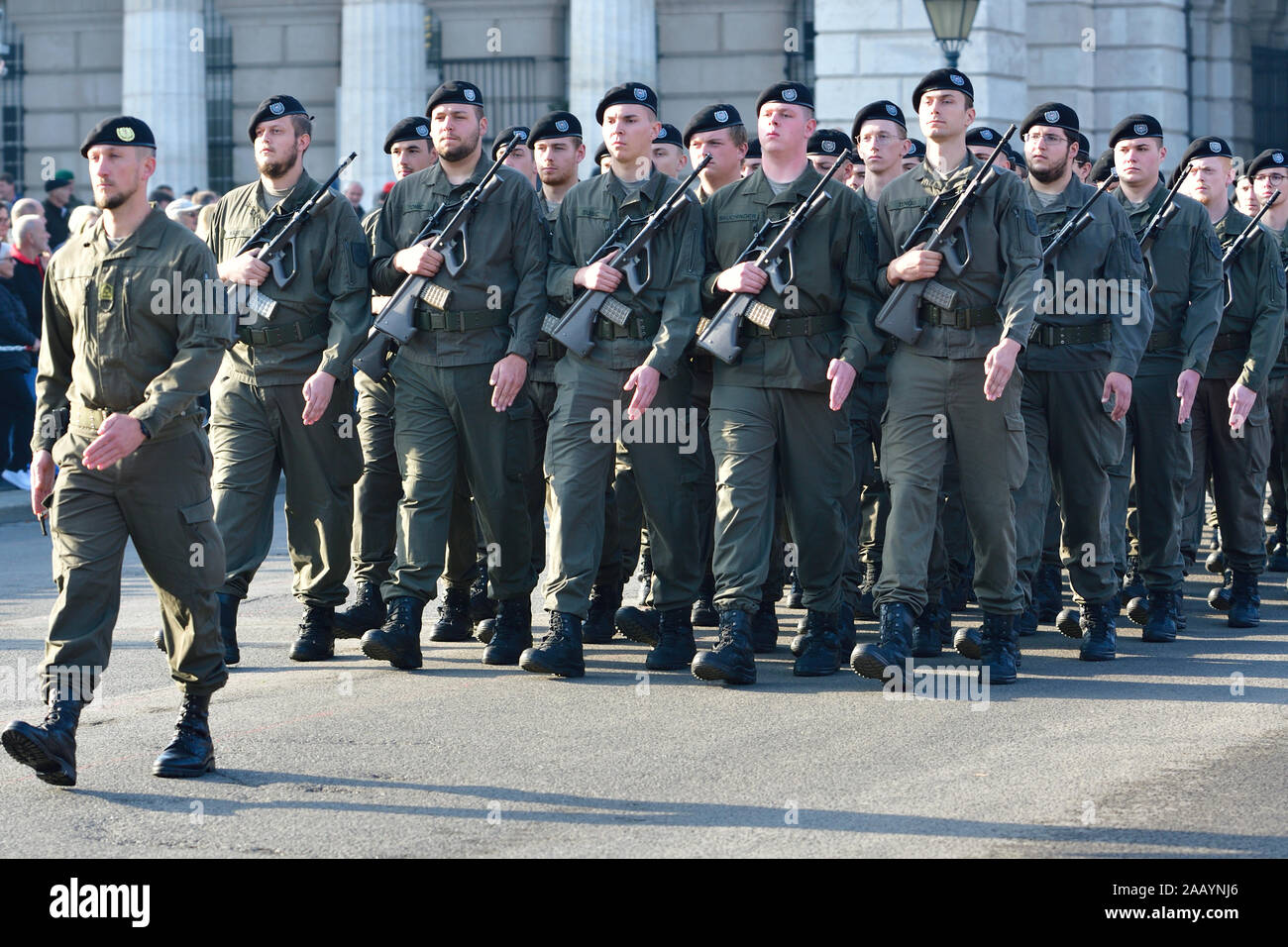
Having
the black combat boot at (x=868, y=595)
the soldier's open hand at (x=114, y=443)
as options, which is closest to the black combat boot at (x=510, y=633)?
the black combat boot at (x=868, y=595)

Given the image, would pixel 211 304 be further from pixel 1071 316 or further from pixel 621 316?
→ pixel 1071 316

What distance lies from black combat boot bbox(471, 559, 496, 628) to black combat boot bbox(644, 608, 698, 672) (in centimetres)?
119

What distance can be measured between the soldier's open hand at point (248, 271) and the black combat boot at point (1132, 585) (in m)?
4.50

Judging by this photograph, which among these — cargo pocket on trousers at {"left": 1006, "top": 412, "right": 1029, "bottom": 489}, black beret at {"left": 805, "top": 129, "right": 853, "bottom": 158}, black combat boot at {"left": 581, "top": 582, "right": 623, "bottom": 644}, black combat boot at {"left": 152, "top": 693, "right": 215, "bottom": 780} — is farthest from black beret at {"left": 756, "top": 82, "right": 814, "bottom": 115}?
black combat boot at {"left": 152, "top": 693, "right": 215, "bottom": 780}

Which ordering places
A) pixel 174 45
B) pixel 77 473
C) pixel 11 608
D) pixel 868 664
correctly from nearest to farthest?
pixel 77 473 < pixel 868 664 < pixel 11 608 < pixel 174 45

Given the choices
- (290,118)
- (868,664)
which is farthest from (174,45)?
(868,664)

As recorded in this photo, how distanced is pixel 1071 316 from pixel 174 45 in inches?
650

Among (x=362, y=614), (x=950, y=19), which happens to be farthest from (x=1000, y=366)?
(x=950, y=19)

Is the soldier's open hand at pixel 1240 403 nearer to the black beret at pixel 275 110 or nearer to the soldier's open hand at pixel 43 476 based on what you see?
the black beret at pixel 275 110

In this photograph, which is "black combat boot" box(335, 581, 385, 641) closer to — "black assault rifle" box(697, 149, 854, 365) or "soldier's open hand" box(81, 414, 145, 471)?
"black assault rifle" box(697, 149, 854, 365)

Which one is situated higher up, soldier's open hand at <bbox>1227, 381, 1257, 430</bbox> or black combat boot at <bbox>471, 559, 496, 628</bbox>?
soldier's open hand at <bbox>1227, 381, 1257, 430</bbox>

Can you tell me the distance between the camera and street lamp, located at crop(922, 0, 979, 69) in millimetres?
15539

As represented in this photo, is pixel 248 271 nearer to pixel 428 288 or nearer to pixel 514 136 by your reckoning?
pixel 428 288

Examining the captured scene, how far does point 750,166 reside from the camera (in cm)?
1094
